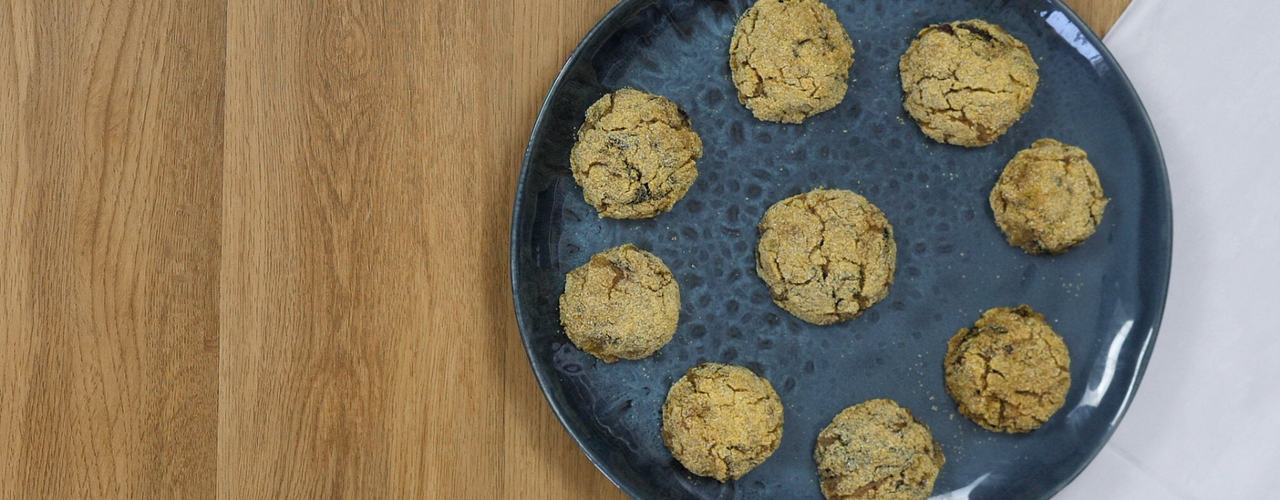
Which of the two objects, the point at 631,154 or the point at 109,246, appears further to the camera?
the point at 109,246

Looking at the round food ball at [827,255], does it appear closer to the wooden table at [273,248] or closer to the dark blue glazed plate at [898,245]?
the dark blue glazed plate at [898,245]

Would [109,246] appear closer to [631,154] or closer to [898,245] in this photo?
[631,154]

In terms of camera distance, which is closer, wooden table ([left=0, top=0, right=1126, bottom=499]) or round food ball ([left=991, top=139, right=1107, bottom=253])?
round food ball ([left=991, top=139, right=1107, bottom=253])

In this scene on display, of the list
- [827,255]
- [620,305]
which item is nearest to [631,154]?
[620,305]

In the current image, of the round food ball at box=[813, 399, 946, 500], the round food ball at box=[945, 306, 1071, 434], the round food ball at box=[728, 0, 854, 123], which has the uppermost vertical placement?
the round food ball at box=[728, 0, 854, 123]

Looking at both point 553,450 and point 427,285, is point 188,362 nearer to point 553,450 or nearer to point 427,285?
point 427,285

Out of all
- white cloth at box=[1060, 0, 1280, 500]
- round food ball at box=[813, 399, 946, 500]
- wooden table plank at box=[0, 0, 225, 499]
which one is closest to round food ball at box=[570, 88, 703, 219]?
round food ball at box=[813, 399, 946, 500]

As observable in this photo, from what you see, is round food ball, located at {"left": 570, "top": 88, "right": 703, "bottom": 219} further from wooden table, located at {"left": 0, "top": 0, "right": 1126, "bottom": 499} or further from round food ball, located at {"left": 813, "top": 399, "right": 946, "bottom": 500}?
round food ball, located at {"left": 813, "top": 399, "right": 946, "bottom": 500}

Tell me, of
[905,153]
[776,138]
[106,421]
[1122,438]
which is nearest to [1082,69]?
[905,153]
